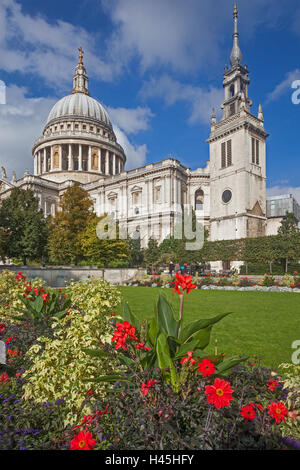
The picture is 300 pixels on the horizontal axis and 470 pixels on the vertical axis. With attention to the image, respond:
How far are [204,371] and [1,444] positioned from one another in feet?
5.62

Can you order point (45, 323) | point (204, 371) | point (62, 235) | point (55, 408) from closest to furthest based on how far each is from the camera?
point (204, 371) < point (55, 408) < point (45, 323) < point (62, 235)

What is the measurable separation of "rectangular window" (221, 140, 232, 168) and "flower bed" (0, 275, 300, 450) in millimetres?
40905

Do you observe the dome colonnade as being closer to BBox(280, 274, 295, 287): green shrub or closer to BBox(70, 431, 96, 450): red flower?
BBox(280, 274, 295, 287): green shrub

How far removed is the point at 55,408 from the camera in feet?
A: 8.77

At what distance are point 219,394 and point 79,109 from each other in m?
67.4

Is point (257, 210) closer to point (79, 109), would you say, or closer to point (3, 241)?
point (3, 241)

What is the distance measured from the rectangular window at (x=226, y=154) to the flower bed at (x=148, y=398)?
40905 mm

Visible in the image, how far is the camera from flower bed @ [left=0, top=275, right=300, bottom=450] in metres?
2.05

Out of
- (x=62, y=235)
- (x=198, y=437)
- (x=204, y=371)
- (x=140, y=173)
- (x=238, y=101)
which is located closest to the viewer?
(x=198, y=437)

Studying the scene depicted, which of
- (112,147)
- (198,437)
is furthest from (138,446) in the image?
(112,147)

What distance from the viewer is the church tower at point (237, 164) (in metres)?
38.2

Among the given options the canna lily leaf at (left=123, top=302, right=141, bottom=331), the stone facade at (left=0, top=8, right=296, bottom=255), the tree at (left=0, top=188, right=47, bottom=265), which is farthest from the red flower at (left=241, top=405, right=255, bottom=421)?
the stone facade at (left=0, top=8, right=296, bottom=255)

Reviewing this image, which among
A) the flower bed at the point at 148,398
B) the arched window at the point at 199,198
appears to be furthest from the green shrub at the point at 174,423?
the arched window at the point at 199,198
